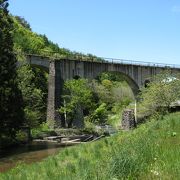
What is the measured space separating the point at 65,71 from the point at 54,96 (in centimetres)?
436

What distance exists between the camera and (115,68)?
64.6 metres

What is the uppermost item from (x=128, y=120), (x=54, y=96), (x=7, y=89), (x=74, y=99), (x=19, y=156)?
(x=7, y=89)

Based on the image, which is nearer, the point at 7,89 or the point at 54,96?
the point at 7,89

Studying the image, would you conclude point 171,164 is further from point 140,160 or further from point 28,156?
point 28,156

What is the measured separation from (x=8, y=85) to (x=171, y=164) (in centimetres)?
2755

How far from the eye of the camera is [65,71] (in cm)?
5644

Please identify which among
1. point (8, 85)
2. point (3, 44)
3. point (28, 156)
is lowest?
point (28, 156)

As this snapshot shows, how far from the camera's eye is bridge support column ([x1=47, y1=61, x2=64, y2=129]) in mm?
52938

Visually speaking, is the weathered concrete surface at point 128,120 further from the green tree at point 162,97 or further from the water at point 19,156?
the water at point 19,156

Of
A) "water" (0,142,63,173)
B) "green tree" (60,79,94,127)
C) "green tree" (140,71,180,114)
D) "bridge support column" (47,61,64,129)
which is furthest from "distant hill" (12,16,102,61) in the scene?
"water" (0,142,63,173)

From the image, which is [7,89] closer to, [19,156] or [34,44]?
[19,156]

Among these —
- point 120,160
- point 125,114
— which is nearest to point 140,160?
point 120,160

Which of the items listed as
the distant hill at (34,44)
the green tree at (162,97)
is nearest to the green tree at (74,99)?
the distant hill at (34,44)

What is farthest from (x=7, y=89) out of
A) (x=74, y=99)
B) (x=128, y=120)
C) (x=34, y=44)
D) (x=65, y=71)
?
(x=34, y=44)
